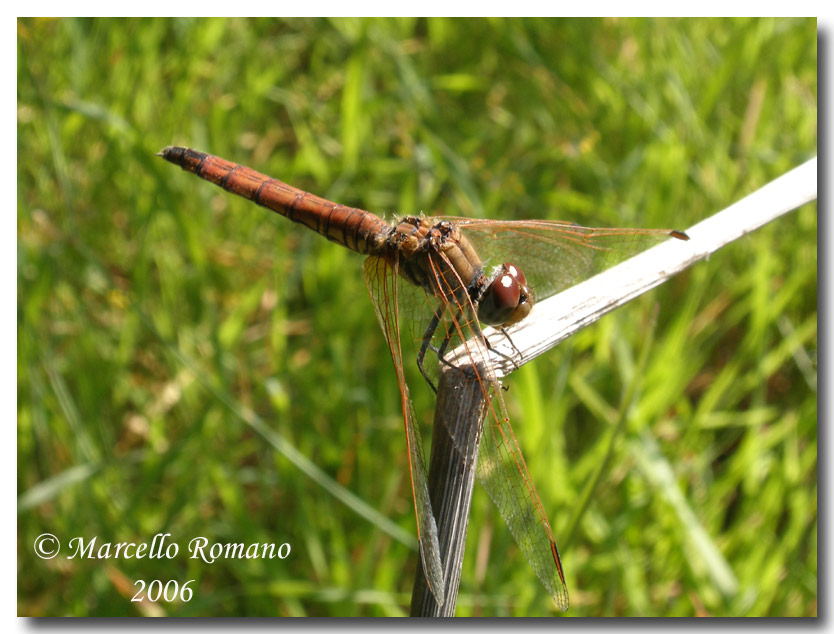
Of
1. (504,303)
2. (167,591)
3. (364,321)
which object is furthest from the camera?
(364,321)

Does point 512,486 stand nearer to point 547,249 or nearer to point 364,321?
point 547,249

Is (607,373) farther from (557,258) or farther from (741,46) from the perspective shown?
(741,46)

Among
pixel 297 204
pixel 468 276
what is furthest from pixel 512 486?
pixel 297 204

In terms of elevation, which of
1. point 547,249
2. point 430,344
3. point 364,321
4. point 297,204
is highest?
point 364,321

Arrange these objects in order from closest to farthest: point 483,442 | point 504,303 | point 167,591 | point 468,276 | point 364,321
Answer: point 483,442 → point 504,303 → point 468,276 → point 167,591 → point 364,321

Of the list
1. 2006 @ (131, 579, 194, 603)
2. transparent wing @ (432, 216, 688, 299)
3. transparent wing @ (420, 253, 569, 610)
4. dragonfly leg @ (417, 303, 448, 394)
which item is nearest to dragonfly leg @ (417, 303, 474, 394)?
dragonfly leg @ (417, 303, 448, 394)

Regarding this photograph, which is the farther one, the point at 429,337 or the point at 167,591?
the point at 167,591

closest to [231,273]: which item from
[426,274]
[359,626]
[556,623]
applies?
[426,274]
